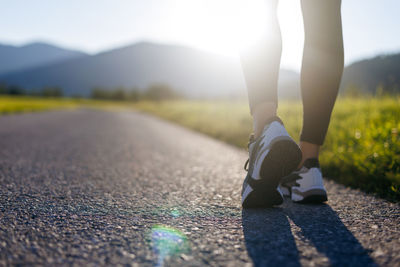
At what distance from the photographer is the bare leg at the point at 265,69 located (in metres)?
1.47

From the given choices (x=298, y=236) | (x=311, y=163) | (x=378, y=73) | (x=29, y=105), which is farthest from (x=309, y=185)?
(x=29, y=105)

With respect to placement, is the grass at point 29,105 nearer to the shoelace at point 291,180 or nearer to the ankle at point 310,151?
the shoelace at point 291,180

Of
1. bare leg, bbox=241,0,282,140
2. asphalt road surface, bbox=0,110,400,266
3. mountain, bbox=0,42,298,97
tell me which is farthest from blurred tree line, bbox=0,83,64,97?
bare leg, bbox=241,0,282,140

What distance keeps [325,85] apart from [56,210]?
1456 mm

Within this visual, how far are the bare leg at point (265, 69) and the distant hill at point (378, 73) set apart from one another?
2045mm

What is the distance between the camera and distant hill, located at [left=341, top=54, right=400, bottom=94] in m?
3.44

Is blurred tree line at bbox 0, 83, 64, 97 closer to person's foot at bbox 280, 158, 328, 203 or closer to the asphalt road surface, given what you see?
the asphalt road surface

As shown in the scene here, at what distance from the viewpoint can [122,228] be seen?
1143 millimetres

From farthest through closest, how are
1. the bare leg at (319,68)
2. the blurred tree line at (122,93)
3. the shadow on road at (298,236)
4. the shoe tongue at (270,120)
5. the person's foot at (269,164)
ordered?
the blurred tree line at (122,93)
the bare leg at (319,68)
the shoe tongue at (270,120)
the person's foot at (269,164)
the shadow on road at (298,236)

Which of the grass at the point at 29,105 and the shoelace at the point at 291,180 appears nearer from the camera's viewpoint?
the shoelace at the point at 291,180

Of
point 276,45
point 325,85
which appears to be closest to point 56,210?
point 276,45

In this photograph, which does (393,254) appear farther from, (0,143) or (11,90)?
(11,90)

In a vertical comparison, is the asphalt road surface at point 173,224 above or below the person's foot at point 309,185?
below

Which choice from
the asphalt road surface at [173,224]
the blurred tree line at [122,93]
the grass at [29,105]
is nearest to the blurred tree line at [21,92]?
the blurred tree line at [122,93]
